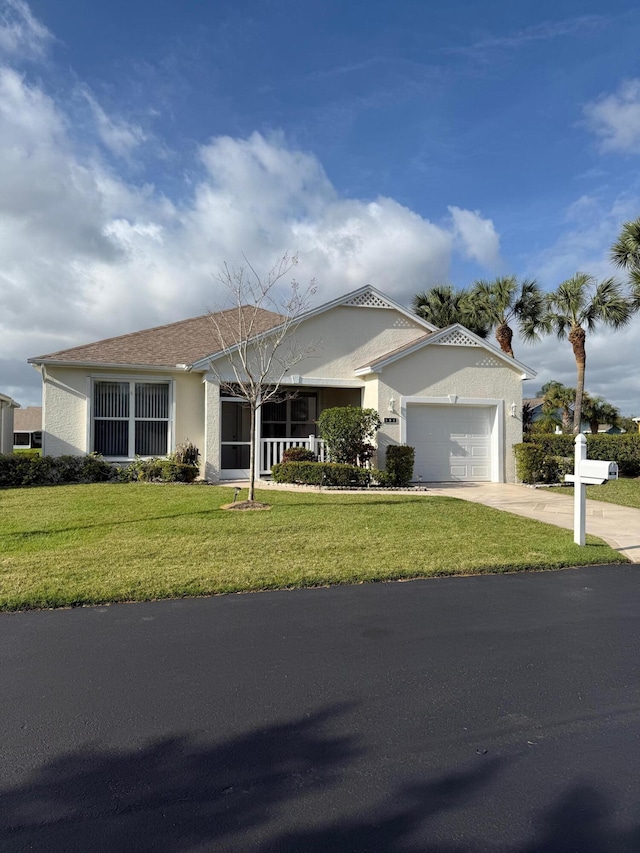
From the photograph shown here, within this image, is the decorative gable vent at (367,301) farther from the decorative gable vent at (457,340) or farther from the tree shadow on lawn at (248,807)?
the tree shadow on lawn at (248,807)

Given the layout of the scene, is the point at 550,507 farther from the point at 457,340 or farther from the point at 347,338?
the point at 347,338

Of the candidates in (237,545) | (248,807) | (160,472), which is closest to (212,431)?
(160,472)

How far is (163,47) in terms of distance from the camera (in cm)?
1129

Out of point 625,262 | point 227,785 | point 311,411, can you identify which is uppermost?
point 625,262

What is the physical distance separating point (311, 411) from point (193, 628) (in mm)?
14674

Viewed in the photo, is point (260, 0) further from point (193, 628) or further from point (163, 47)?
point (193, 628)

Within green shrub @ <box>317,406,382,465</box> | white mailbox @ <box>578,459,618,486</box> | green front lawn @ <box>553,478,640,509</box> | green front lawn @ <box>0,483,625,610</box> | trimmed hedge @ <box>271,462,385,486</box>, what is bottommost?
green front lawn @ <box>0,483,625,610</box>

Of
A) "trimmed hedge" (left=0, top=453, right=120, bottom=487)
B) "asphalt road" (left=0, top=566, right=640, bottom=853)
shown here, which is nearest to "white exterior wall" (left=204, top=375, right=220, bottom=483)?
"trimmed hedge" (left=0, top=453, right=120, bottom=487)

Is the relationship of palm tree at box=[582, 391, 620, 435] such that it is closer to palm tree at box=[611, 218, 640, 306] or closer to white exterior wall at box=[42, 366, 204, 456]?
palm tree at box=[611, 218, 640, 306]

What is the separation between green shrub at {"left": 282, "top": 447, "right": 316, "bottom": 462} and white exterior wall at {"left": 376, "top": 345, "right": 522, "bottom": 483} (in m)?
2.08

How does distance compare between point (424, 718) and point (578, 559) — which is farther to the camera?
point (578, 559)

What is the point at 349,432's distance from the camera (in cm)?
1533

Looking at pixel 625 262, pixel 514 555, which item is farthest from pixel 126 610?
pixel 625 262

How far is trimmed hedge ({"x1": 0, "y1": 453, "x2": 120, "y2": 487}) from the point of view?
14.0m
